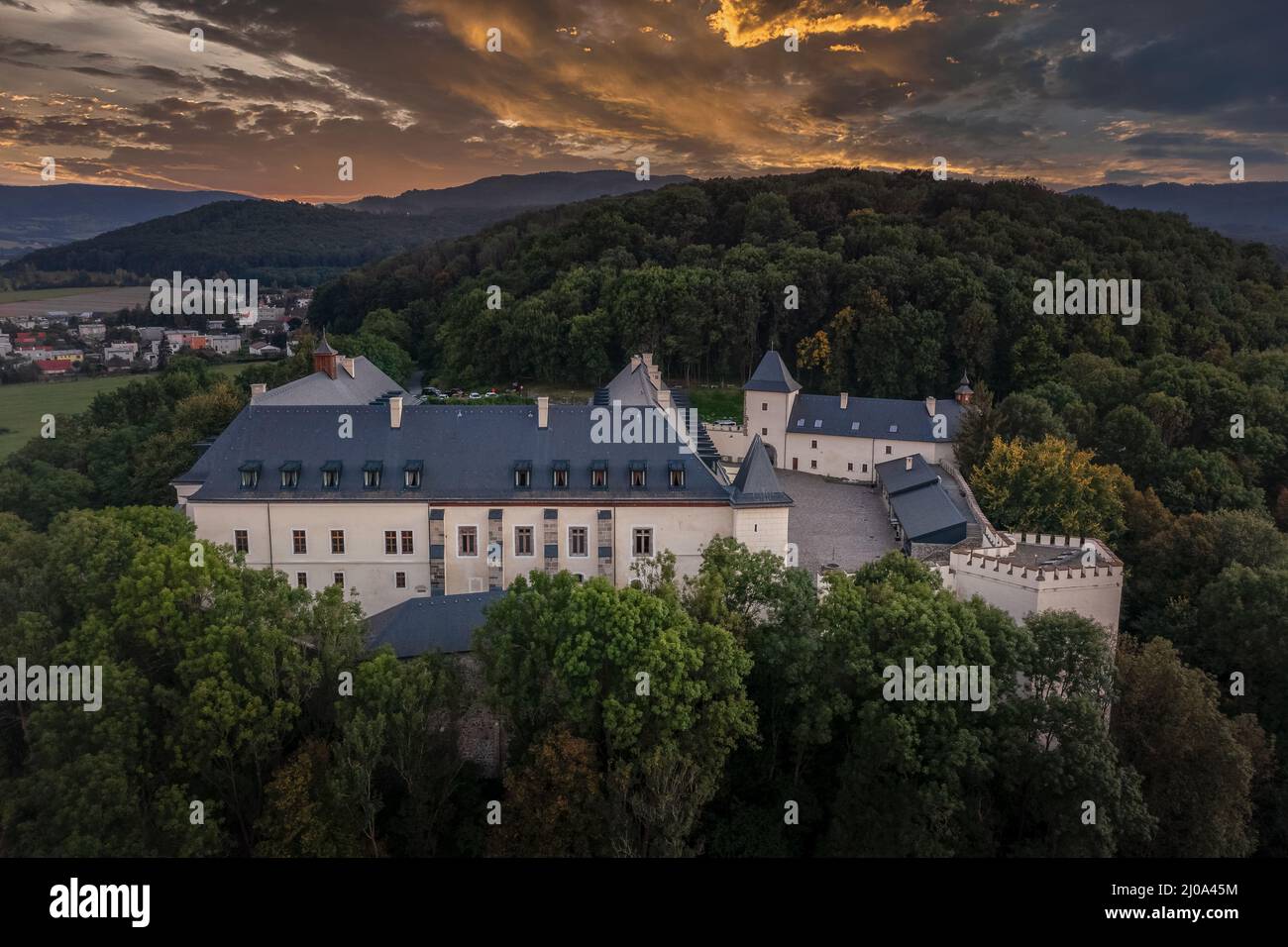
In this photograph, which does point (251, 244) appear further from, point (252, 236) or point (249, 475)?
point (249, 475)

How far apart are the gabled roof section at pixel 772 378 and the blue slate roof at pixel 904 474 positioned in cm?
854

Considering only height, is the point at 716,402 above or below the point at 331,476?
above

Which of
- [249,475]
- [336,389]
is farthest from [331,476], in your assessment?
[336,389]

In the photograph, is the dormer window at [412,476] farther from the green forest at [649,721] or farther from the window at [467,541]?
the green forest at [649,721]

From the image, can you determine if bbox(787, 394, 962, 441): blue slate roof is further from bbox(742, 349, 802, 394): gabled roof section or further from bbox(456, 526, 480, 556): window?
bbox(456, 526, 480, 556): window

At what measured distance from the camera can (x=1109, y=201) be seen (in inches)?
3957

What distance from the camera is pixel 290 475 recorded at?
119 ft

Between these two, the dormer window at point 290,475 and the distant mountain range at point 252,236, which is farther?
the distant mountain range at point 252,236

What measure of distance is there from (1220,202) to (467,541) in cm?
10125

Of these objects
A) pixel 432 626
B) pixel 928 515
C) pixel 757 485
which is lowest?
pixel 432 626

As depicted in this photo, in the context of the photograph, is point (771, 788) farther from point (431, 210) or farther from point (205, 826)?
point (431, 210)

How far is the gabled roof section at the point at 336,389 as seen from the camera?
148 ft

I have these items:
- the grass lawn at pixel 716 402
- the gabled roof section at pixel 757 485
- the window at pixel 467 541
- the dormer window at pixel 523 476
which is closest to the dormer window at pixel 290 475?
the window at pixel 467 541

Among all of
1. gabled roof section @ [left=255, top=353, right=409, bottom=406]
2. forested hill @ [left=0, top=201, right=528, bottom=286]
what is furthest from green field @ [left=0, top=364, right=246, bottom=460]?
forested hill @ [left=0, top=201, right=528, bottom=286]
